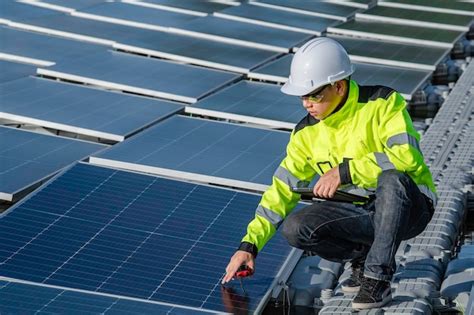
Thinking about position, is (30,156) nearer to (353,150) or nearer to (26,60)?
(353,150)

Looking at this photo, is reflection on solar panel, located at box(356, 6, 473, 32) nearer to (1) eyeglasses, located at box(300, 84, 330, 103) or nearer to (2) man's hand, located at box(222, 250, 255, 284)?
(1) eyeglasses, located at box(300, 84, 330, 103)

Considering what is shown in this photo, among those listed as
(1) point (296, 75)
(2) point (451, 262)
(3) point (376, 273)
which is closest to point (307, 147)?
(1) point (296, 75)

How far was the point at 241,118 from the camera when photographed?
1280 centimetres

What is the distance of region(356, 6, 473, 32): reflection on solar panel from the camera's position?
66.4ft

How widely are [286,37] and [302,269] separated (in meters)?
9.75

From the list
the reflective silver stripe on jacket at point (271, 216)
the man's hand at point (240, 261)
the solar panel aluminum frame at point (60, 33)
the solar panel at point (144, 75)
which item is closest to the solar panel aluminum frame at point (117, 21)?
the solar panel aluminum frame at point (60, 33)

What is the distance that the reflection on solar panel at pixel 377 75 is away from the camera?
14797 mm

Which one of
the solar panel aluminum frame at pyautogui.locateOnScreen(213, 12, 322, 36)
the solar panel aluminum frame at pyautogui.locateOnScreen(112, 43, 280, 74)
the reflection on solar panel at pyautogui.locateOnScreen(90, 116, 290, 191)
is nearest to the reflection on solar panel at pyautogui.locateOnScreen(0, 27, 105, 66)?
the solar panel aluminum frame at pyautogui.locateOnScreen(112, 43, 280, 74)

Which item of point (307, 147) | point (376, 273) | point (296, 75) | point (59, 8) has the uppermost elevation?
point (296, 75)

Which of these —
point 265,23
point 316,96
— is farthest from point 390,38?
point 316,96

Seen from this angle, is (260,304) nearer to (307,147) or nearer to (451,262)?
(307,147)

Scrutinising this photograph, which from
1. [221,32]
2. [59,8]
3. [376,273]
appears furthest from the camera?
[59,8]

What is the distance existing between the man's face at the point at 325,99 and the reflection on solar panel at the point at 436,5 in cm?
1497

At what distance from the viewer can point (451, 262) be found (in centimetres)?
876
